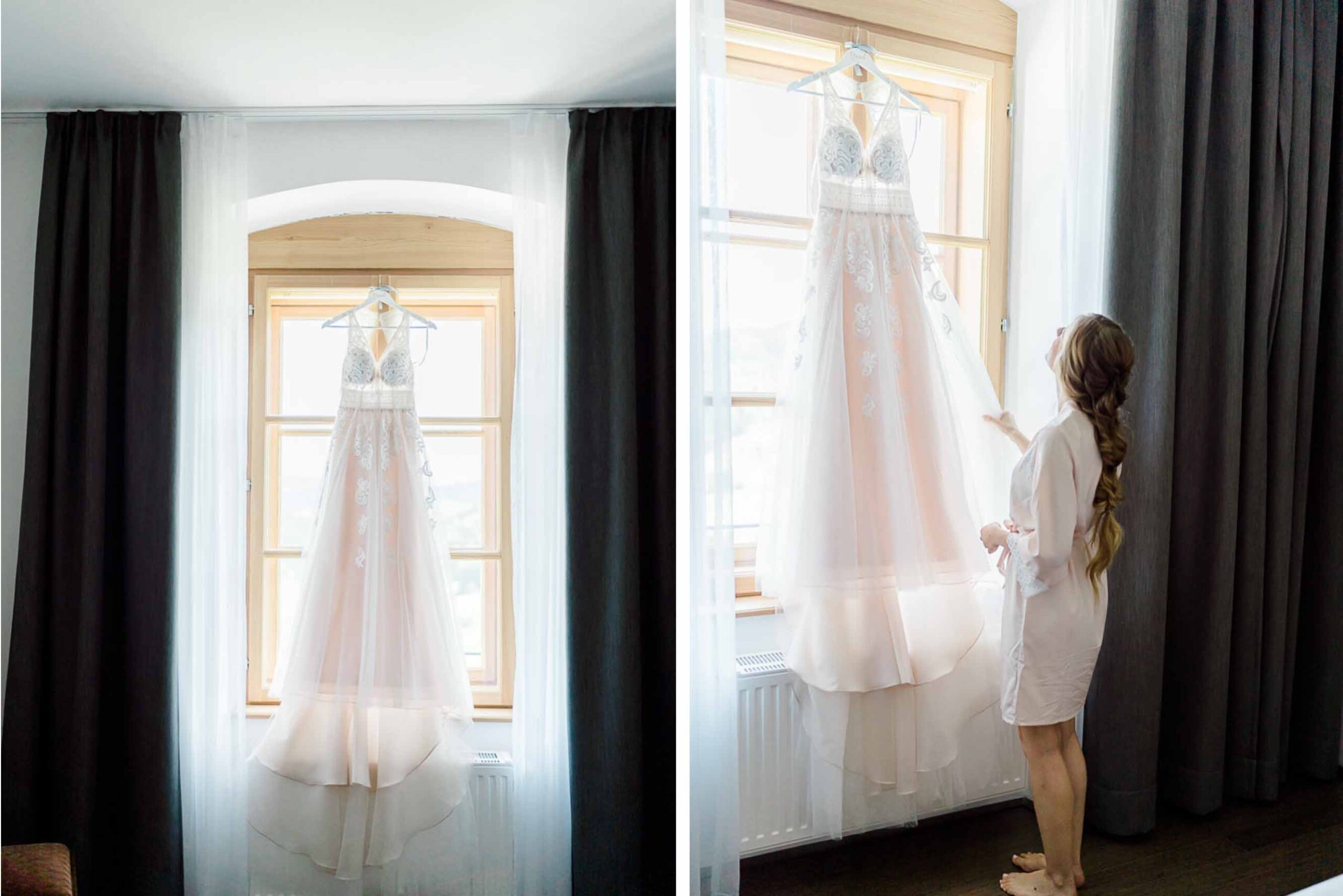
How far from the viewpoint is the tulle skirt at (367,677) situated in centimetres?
186

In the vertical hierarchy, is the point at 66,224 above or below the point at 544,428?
above

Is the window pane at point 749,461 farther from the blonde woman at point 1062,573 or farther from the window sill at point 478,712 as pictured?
the window sill at point 478,712

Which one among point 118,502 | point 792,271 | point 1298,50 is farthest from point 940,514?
point 118,502

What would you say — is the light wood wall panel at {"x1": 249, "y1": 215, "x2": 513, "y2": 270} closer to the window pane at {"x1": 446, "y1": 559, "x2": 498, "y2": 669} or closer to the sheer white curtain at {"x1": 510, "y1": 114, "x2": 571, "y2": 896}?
the sheer white curtain at {"x1": 510, "y1": 114, "x2": 571, "y2": 896}

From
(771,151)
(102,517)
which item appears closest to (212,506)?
(102,517)

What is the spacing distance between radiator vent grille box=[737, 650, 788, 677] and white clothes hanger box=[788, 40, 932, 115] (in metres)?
1.04

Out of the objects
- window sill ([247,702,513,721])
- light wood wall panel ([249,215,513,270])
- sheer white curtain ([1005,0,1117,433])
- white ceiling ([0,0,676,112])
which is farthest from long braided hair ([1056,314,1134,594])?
light wood wall panel ([249,215,513,270])

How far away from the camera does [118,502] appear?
1937 mm

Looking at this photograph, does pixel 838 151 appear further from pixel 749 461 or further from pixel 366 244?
pixel 366 244

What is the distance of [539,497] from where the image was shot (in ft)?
6.49

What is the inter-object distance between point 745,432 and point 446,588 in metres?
1.04

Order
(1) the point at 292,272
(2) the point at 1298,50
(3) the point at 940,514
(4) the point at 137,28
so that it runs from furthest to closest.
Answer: (1) the point at 292,272
(4) the point at 137,28
(3) the point at 940,514
(2) the point at 1298,50

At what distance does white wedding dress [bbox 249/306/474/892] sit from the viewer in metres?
1.86

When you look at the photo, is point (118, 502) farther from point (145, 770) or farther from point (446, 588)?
point (446, 588)
